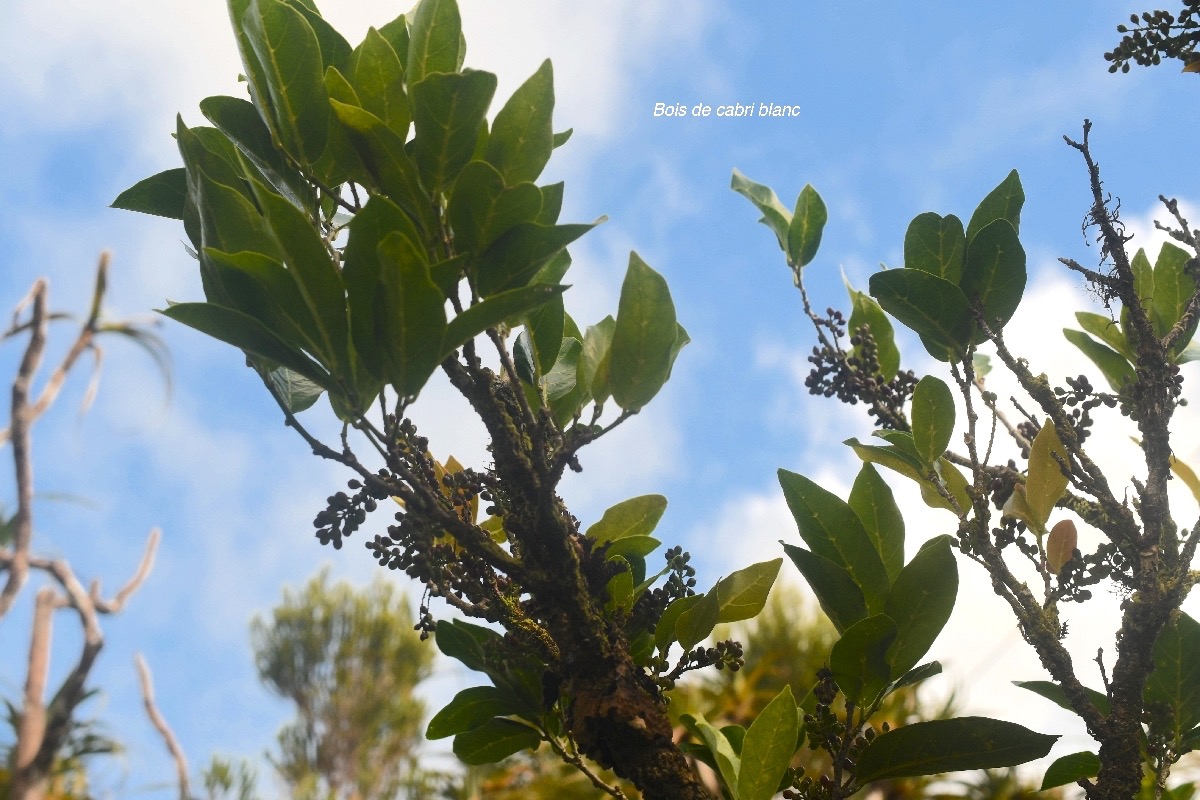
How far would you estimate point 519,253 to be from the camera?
59cm

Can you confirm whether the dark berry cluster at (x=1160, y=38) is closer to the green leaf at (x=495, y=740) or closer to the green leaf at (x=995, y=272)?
the green leaf at (x=995, y=272)

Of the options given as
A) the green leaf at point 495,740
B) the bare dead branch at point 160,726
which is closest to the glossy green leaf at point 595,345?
the green leaf at point 495,740

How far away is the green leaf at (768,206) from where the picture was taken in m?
0.89

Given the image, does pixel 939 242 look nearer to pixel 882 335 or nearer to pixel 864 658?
pixel 882 335

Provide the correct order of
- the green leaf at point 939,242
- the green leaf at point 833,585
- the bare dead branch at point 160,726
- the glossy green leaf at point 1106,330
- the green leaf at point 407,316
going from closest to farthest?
the green leaf at point 407,316, the green leaf at point 833,585, the green leaf at point 939,242, the glossy green leaf at point 1106,330, the bare dead branch at point 160,726

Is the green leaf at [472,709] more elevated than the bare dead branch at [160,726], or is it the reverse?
the bare dead branch at [160,726]

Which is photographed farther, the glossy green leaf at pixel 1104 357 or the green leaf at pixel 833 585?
the glossy green leaf at pixel 1104 357

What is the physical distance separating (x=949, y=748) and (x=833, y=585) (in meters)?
0.13

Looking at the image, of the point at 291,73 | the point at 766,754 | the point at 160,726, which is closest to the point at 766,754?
the point at 766,754

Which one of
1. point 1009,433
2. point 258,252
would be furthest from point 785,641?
point 258,252

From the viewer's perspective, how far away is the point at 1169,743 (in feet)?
2.20

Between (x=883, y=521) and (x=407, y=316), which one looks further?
(x=883, y=521)

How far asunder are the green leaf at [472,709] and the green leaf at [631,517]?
148 millimetres

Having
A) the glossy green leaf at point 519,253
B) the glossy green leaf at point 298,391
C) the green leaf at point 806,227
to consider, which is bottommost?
the glossy green leaf at point 519,253
